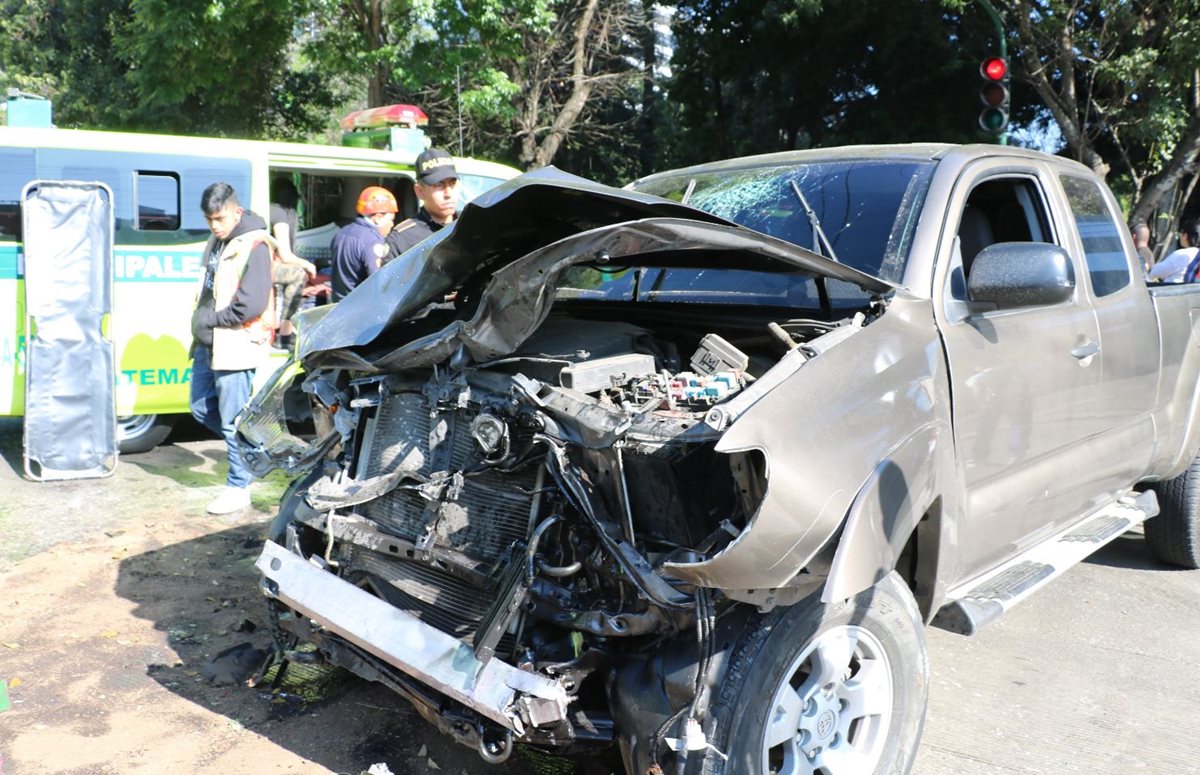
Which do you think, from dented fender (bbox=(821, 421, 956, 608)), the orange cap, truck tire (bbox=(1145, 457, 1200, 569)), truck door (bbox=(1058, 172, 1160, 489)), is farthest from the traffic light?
dented fender (bbox=(821, 421, 956, 608))

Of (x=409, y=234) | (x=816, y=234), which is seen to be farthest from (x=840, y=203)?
(x=409, y=234)

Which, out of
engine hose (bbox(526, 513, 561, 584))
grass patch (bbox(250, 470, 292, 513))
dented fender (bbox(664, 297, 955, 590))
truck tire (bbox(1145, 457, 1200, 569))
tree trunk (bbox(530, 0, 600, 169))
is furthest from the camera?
tree trunk (bbox(530, 0, 600, 169))

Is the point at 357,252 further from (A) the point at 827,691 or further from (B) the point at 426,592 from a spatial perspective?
(A) the point at 827,691

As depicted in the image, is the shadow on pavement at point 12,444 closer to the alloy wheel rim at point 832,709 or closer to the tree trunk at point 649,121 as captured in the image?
the alloy wheel rim at point 832,709

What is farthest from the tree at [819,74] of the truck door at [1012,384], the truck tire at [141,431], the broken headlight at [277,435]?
the broken headlight at [277,435]

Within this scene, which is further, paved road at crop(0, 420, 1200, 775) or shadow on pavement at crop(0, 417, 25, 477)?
shadow on pavement at crop(0, 417, 25, 477)

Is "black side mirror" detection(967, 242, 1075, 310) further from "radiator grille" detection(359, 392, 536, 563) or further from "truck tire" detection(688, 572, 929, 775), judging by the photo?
"radiator grille" detection(359, 392, 536, 563)

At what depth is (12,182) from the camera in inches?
266

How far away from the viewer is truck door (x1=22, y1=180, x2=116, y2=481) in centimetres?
666

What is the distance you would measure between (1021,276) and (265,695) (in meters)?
3.05

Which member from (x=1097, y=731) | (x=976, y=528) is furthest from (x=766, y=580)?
(x=1097, y=731)

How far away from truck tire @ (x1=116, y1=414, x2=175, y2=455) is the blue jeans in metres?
1.28

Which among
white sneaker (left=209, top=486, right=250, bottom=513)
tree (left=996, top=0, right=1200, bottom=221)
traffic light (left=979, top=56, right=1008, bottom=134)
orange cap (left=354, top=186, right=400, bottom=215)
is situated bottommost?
white sneaker (left=209, top=486, right=250, bottom=513)

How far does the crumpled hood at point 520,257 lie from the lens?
2.85 m
